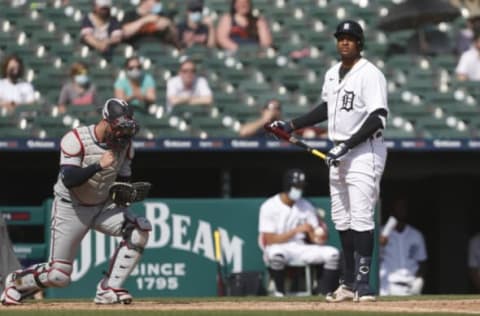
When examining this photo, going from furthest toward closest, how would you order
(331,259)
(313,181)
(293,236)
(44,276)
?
(313,181) → (293,236) → (331,259) → (44,276)

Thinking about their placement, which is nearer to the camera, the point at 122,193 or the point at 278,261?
the point at 122,193

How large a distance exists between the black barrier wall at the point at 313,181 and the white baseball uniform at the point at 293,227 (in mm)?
1060

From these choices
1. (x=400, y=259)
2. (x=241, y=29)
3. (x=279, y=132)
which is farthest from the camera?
(x=241, y=29)

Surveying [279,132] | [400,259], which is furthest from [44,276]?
[400,259]

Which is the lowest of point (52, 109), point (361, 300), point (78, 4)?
point (361, 300)

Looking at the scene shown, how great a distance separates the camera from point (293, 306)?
9.07 meters

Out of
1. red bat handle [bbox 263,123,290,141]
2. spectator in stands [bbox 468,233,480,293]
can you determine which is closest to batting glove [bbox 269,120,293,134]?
red bat handle [bbox 263,123,290,141]

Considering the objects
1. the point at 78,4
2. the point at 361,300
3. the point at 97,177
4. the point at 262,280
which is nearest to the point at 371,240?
the point at 361,300

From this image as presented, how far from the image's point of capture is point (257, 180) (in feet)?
48.7

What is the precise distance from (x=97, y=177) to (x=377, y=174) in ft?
6.00

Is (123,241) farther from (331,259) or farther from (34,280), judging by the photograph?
(331,259)

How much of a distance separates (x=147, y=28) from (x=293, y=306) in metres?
7.06

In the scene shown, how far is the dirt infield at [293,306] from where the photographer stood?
8695 millimetres

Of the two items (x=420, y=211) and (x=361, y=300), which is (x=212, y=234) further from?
(x=361, y=300)
